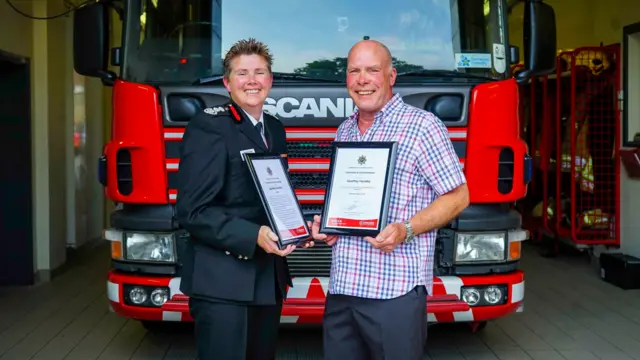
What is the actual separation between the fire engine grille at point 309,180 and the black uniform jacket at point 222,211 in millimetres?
1392

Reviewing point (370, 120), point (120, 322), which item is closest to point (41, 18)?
point (120, 322)

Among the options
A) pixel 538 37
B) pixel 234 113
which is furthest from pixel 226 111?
pixel 538 37

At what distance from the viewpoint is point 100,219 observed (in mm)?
11281

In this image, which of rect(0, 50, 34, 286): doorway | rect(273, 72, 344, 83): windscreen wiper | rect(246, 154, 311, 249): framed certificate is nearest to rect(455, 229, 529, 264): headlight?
rect(273, 72, 344, 83): windscreen wiper

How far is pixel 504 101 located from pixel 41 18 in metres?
4.91

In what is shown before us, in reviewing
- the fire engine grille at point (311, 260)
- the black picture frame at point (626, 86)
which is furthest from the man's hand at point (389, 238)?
the black picture frame at point (626, 86)

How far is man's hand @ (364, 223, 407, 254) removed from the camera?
2.75m

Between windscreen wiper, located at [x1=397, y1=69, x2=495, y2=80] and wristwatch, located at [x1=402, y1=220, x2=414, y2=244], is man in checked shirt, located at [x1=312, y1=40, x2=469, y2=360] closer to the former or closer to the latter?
wristwatch, located at [x1=402, y1=220, x2=414, y2=244]

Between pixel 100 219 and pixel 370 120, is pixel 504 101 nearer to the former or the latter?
pixel 370 120

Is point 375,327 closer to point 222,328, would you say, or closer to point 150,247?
point 222,328

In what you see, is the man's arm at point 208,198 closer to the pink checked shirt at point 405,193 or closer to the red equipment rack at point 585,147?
the pink checked shirt at point 405,193

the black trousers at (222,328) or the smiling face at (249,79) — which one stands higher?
the smiling face at (249,79)

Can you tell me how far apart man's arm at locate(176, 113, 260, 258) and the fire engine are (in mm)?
1478

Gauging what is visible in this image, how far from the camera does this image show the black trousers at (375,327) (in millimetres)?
2904
